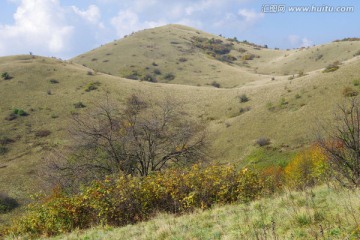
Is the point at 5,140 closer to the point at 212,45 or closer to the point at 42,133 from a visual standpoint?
the point at 42,133

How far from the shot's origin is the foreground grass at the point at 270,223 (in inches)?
252

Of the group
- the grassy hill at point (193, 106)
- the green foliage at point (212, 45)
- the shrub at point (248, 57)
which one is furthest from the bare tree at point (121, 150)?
the shrub at point (248, 57)

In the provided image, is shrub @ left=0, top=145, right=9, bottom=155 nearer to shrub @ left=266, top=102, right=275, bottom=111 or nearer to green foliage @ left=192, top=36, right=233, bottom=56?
shrub @ left=266, top=102, right=275, bottom=111

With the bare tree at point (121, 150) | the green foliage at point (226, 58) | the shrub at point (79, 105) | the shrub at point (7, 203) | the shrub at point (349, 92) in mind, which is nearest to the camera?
the bare tree at point (121, 150)

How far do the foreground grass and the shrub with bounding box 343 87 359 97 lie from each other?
3488cm

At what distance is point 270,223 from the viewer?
25.3 ft

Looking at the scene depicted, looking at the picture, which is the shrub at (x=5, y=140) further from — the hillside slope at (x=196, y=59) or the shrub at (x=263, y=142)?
the hillside slope at (x=196, y=59)

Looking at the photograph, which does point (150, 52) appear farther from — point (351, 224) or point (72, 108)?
point (351, 224)

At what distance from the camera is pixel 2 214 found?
31875 mm

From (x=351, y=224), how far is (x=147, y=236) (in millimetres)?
5065

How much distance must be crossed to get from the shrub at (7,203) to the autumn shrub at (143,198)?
857 inches

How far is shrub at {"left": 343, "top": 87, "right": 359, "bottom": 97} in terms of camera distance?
134 feet

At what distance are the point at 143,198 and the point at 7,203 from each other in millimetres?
26399

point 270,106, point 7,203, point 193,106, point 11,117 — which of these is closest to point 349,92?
point 270,106
